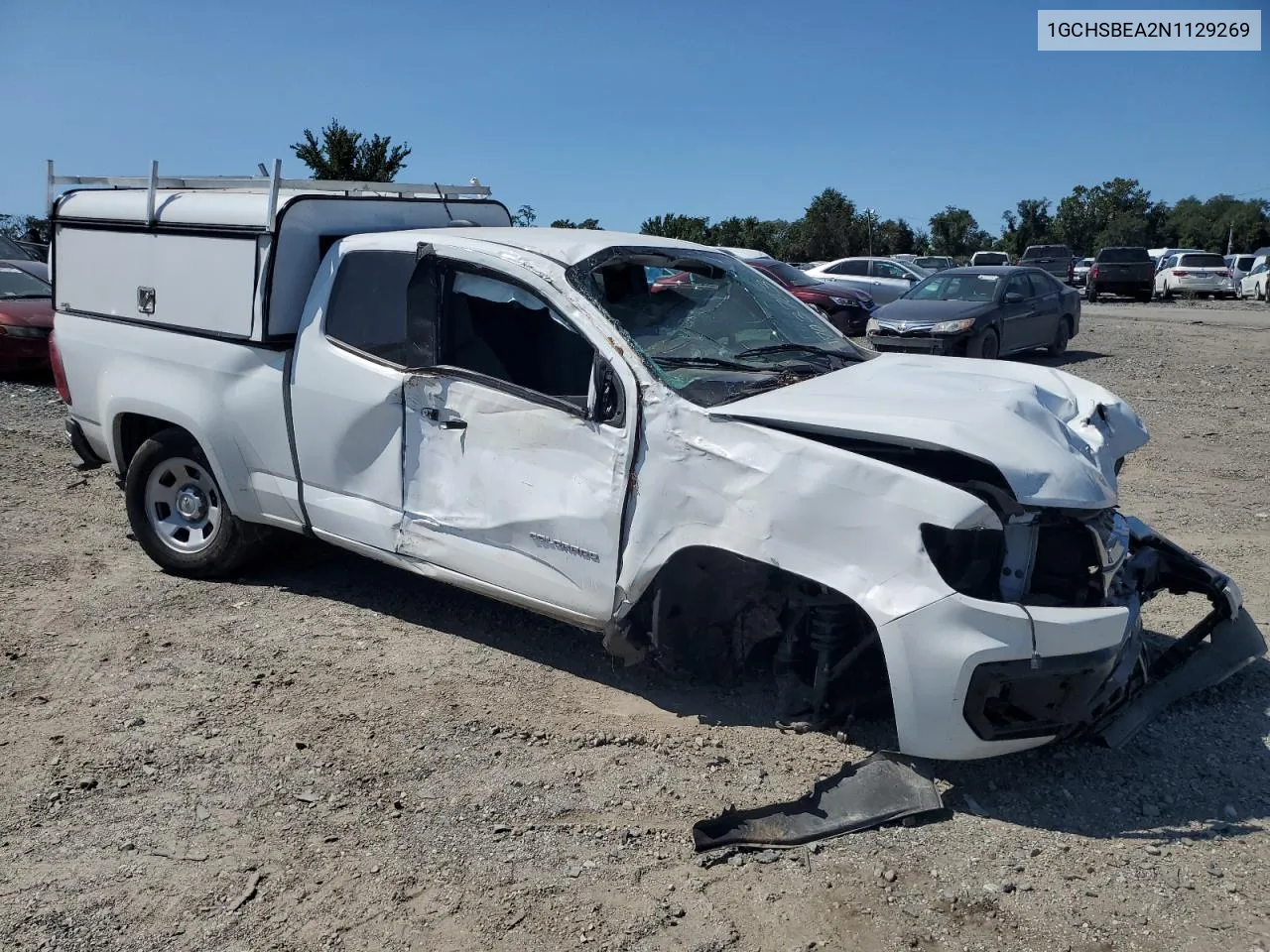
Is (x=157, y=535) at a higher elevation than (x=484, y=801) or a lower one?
higher

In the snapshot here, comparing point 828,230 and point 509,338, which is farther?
point 828,230

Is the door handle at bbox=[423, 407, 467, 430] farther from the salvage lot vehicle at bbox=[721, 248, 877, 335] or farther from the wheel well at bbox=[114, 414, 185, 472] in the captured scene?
the salvage lot vehicle at bbox=[721, 248, 877, 335]

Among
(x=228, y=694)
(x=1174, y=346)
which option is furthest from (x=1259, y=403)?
(x=228, y=694)

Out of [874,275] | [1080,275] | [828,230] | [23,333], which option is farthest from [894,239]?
[23,333]

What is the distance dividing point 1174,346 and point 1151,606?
13.7m

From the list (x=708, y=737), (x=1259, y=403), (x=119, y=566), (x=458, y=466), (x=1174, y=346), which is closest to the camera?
(x=708, y=737)

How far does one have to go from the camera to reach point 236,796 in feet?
12.0

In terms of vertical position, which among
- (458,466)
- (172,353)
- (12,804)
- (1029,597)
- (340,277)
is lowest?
(12,804)

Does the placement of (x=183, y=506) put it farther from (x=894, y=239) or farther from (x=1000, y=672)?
(x=894, y=239)

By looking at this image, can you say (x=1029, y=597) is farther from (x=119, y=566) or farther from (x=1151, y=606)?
(x=119, y=566)

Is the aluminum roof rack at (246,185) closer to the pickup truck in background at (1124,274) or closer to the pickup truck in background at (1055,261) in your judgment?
the pickup truck in background at (1124,274)

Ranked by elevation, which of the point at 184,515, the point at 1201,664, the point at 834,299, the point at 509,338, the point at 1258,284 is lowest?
the point at 1201,664

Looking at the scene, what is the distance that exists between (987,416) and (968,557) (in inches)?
20.1

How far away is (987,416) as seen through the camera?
3.62 meters
